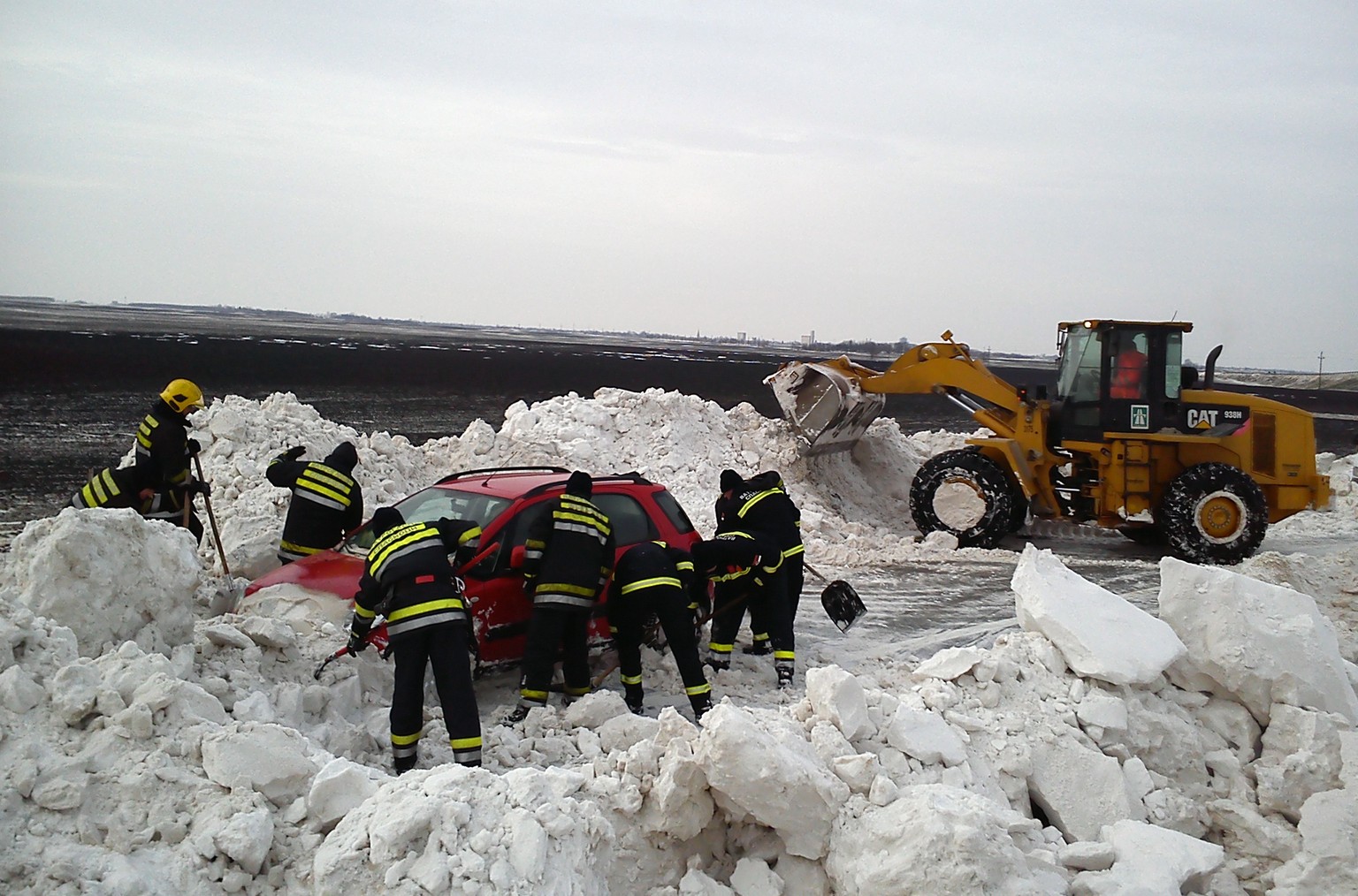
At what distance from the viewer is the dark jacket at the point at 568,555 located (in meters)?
6.35

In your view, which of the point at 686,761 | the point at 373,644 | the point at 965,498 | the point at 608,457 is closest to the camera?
the point at 686,761

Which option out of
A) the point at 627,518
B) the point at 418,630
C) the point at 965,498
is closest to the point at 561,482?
the point at 627,518

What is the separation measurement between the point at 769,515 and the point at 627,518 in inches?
45.4

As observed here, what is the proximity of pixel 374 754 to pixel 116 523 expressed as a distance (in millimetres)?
1909

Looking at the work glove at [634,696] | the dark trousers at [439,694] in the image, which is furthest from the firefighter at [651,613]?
the dark trousers at [439,694]

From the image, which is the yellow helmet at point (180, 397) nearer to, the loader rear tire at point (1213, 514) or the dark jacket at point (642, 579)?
the dark jacket at point (642, 579)

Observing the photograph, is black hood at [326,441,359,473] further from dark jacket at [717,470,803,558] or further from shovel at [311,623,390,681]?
dark jacket at [717,470,803,558]

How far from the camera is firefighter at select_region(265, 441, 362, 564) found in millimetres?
7770

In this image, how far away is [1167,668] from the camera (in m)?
6.24

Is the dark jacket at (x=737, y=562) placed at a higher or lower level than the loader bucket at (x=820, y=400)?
lower

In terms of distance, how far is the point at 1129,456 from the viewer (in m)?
12.4

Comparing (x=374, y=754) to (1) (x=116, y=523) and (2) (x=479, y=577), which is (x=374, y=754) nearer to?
(2) (x=479, y=577)

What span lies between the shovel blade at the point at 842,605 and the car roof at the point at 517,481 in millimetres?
1902

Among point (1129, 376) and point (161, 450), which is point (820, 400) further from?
point (161, 450)
